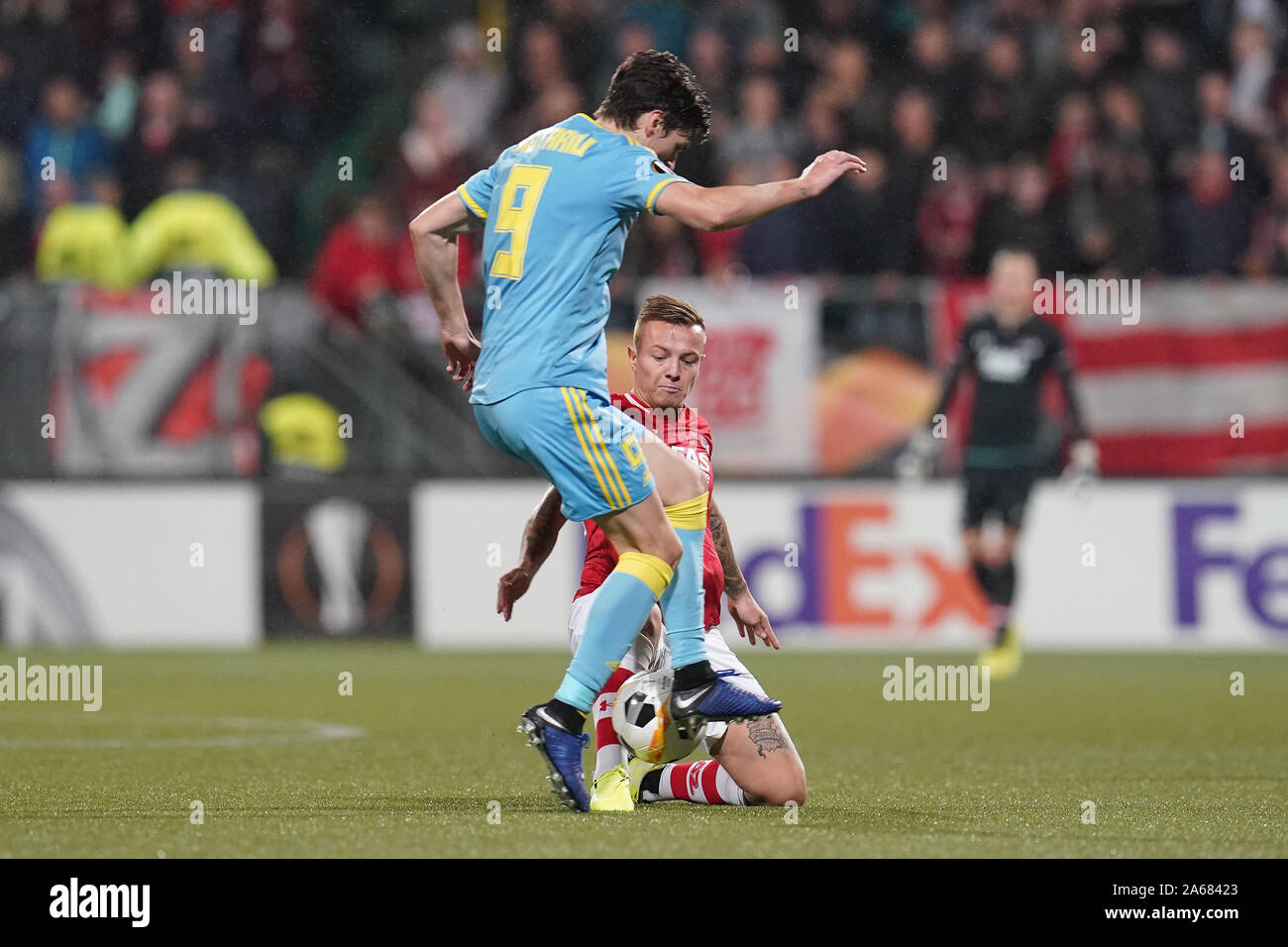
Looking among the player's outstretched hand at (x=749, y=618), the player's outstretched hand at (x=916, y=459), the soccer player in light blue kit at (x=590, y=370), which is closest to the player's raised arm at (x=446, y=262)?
the soccer player in light blue kit at (x=590, y=370)

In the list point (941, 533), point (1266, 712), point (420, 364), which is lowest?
point (1266, 712)

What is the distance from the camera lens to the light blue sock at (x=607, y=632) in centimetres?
523

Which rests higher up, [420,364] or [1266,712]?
[420,364]

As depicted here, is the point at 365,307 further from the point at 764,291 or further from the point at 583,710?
the point at 583,710

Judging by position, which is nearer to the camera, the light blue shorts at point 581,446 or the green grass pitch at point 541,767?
the green grass pitch at point 541,767

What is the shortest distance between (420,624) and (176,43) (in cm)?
506

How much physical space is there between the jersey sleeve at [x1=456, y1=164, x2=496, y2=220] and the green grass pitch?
163 centimetres

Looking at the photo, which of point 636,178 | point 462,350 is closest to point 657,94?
point 636,178

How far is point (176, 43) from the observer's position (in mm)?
14562

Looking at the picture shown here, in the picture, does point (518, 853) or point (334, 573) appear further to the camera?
point (334, 573)

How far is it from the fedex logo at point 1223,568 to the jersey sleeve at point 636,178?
7.40m

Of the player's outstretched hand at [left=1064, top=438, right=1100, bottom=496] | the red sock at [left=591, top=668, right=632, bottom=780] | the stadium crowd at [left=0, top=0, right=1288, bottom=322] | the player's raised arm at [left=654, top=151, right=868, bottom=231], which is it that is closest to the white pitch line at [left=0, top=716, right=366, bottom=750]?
the red sock at [left=591, top=668, right=632, bottom=780]

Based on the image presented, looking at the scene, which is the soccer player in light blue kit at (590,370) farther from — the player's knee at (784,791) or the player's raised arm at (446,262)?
the player's knee at (784,791)
